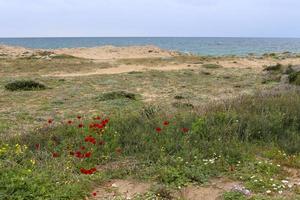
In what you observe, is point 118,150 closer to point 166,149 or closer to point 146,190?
point 166,149

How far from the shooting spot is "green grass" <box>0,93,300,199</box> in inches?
178

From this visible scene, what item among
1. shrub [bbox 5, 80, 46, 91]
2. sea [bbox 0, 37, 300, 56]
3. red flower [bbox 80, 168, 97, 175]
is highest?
red flower [bbox 80, 168, 97, 175]

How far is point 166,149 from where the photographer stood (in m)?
5.68

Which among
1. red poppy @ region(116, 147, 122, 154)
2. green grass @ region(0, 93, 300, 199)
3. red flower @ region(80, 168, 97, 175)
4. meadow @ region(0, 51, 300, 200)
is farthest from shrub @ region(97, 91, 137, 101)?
red flower @ region(80, 168, 97, 175)

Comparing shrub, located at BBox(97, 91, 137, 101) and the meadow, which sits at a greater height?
the meadow

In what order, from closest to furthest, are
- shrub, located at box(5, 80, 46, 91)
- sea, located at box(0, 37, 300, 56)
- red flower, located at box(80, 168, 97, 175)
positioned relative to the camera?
red flower, located at box(80, 168, 97, 175) → shrub, located at box(5, 80, 46, 91) → sea, located at box(0, 37, 300, 56)

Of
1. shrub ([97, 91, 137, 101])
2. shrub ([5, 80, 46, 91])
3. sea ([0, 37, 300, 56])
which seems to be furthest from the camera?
sea ([0, 37, 300, 56])

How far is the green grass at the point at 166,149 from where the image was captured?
14.8 feet

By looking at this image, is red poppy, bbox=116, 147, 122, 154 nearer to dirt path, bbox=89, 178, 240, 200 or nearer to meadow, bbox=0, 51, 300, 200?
meadow, bbox=0, 51, 300, 200

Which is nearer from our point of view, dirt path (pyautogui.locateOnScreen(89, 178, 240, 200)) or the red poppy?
dirt path (pyautogui.locateOnScreen(89, 178, 240, 200))

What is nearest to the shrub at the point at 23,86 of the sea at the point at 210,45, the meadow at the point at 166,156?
the meadow at the point at 166,156

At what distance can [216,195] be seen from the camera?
177 inches

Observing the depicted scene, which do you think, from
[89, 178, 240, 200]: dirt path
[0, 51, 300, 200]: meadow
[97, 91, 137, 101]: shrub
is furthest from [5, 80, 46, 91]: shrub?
[89, 178, 240, 200]: dirt path

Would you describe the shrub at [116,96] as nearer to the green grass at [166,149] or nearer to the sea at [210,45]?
the green grass at [166,149]
